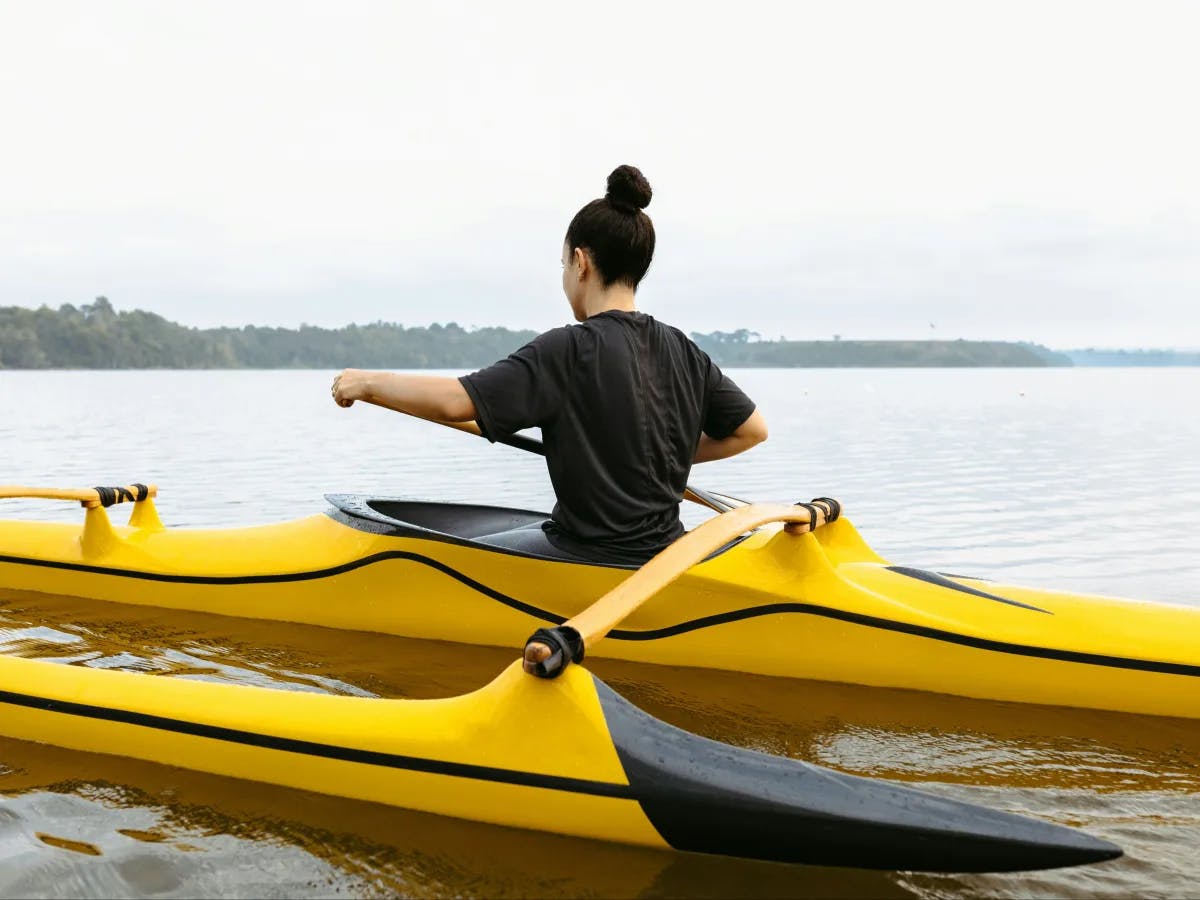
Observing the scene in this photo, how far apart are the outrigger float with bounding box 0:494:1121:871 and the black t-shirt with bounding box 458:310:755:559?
425 millimetres

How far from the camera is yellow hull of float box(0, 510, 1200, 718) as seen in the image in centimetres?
341

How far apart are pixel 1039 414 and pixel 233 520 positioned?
30.3m

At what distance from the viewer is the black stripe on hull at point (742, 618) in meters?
3.37

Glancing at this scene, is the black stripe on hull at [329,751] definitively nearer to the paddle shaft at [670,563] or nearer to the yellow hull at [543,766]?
the yellow hull at [543,766]

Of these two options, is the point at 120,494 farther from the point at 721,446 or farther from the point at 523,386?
the point at 721,446

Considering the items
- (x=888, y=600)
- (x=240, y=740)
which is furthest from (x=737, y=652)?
(x=240, y=740)

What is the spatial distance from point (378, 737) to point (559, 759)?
20.4 inches

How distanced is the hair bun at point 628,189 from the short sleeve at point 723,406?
65 centimetres

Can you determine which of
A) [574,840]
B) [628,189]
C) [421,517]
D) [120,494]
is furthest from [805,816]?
[120,494]

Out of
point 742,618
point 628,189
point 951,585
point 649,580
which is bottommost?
point 742,618

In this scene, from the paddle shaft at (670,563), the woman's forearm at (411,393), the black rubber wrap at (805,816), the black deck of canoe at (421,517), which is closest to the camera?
the black rubber wrap at (805,816)

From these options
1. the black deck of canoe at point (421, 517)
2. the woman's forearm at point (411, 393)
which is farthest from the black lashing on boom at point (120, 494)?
the woman's forearm at point (411, 393)

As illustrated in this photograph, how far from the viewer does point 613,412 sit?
344 centimetres

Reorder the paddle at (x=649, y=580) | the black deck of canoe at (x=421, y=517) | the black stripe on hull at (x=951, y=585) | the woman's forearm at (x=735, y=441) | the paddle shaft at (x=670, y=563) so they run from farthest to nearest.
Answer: the black deck of canoe at (x=421, y=517) → the woman's forearm at (x=735, y=441) → the black stripe on hull at (x=951, y=585) → the paddle shaft at (x=670, y=563) → the paddle at (x=649, y=580)
